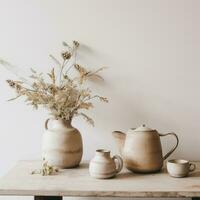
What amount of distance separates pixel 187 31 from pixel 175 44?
7 cm

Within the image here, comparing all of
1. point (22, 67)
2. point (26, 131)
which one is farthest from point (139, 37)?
point (26, 131)

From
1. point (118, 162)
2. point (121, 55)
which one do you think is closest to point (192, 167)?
point (118, 162)

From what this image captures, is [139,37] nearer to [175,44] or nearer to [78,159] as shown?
[175,44]

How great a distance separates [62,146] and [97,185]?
247 mm

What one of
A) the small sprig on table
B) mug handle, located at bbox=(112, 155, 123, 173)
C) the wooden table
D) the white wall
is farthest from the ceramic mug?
the small sprig on table

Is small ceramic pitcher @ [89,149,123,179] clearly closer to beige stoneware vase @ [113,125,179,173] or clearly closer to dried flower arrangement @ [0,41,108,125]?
beige stoneware vase @ [113,125,179,173]

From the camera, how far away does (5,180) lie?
4.44 ft

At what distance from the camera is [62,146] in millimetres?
1464

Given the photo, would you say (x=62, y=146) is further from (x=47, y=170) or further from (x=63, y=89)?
(x=63, y=89)

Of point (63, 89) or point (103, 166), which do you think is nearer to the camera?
point (103, 166)

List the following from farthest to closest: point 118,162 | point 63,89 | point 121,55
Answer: point 121,55, point 63,89, point 118,162

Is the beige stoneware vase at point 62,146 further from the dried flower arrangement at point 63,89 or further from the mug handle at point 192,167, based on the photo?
the mug handle at point 192,167

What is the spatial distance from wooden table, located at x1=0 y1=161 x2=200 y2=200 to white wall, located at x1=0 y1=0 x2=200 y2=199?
10.5 inches

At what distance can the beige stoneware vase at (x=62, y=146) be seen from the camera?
1466 mm
